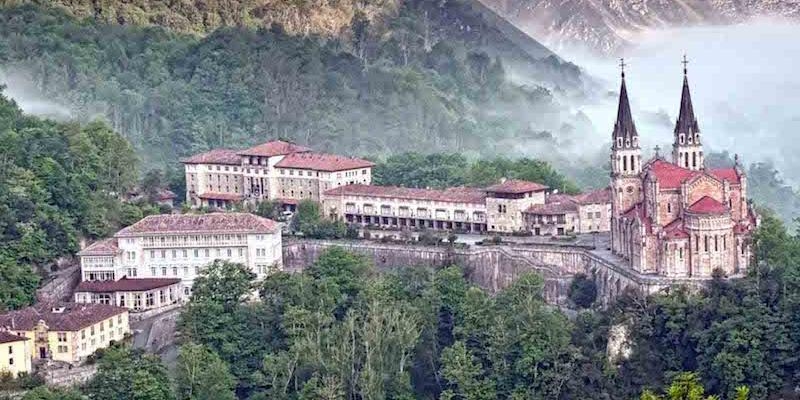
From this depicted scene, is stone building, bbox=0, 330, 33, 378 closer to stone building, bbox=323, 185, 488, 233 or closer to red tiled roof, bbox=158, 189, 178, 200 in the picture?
stone building, bbox=323, 185, 488, 233

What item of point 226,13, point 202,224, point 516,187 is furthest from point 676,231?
point 226,13

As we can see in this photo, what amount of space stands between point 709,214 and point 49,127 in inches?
1449

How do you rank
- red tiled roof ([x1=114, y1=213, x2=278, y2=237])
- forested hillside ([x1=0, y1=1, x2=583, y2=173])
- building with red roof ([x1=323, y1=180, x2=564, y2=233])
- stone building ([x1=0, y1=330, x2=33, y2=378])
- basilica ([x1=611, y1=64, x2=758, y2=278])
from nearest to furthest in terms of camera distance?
stone building ([x1=0, y1=330, x2=33, y2=378]), basilica ([x1=611, y1=64, x2=758, y2=278]), red tiled roof ([x1=114, y1=213, x2=278, y2=237]), building with red roof ([x1=323, y1=180, x2=564, y2=233]), forested hillside ([x1=0, y1=1, x2=583, y2=173])

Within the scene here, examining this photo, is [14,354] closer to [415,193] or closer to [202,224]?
[202,224]

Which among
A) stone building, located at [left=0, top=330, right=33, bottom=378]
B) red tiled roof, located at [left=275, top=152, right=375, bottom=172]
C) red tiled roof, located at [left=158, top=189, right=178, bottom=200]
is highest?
red tiled roof, located at [left=275, top=152, right=375, bottom=172]

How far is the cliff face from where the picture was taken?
121625 mm

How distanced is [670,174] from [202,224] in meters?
21.8

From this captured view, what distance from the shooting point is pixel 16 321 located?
71750 mm

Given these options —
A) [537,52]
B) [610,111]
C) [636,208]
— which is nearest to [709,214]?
[636,208]

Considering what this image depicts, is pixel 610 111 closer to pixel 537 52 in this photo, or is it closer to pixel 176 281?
pixel 537 52

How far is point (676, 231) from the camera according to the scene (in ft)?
237

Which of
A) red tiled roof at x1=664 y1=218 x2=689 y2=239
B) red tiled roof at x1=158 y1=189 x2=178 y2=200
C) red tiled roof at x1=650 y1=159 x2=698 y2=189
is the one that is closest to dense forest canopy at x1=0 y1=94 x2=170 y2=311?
red tiled roof at x1=158 y1=189 x2=178 y2=200

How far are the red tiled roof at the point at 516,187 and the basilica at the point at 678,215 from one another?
7.07 m

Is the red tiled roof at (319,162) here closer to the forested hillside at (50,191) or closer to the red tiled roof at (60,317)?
the forested hillside at (50,191)
